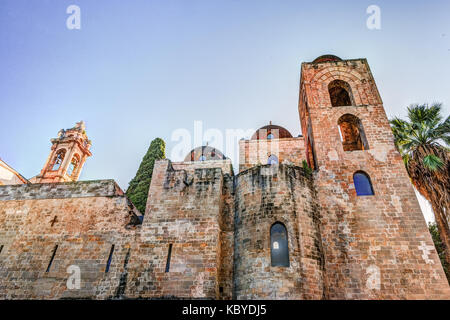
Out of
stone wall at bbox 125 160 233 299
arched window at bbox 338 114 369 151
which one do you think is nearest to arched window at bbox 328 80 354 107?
arched window at bbox 338 114 369 151

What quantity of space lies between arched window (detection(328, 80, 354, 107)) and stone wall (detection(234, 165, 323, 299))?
7.90 m

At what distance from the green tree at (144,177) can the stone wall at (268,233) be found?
10474mm

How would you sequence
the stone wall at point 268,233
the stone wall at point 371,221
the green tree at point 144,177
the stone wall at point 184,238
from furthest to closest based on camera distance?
the green tree at point 144,177
the stone wall at point 184,238
the stone wall at point 371,221
the stone wall at point 268,233

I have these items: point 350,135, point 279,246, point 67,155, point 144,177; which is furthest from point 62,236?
point 67,155

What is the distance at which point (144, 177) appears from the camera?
2194 cm

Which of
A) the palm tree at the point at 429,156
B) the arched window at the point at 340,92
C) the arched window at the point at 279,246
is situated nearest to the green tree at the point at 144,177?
the arched window at the point at 279,246

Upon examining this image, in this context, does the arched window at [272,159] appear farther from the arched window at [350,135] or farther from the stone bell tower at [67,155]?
the stone bell tower at [67,155]

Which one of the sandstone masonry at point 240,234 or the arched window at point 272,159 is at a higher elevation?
the arched window at point 272,159

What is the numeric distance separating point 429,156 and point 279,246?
968 centimetres

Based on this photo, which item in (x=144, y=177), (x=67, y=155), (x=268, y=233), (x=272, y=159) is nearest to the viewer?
(x=268, y=233)

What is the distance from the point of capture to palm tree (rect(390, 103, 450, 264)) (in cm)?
1295

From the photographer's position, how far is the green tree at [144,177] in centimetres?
2028

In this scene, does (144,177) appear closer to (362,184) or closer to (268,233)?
(268,233)
